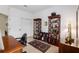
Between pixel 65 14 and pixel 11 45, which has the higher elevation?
pixel 65 14

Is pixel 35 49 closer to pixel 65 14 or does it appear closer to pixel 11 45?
pixel 11 45

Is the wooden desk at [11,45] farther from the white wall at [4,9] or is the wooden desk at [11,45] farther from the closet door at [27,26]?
the white wall at [4,9]

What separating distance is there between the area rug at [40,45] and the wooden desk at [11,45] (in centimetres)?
21

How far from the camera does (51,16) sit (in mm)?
1535

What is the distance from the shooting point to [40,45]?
1.57 meters

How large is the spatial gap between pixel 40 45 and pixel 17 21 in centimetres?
54

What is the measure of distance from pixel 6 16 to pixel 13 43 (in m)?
0.44

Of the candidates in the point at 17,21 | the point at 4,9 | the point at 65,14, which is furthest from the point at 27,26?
the point at 65,14

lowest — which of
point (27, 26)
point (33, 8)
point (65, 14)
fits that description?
point (27, 26)

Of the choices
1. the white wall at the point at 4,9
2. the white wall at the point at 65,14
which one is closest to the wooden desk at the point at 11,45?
the white wall at the point at 4,9

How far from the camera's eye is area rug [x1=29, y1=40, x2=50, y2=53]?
1.54 metres

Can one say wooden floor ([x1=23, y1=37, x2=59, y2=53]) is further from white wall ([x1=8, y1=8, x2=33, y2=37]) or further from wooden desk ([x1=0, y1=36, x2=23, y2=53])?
white wall ([x1=8, y1=8, x2=33, y2=37])

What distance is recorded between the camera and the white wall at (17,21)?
1.50 m
